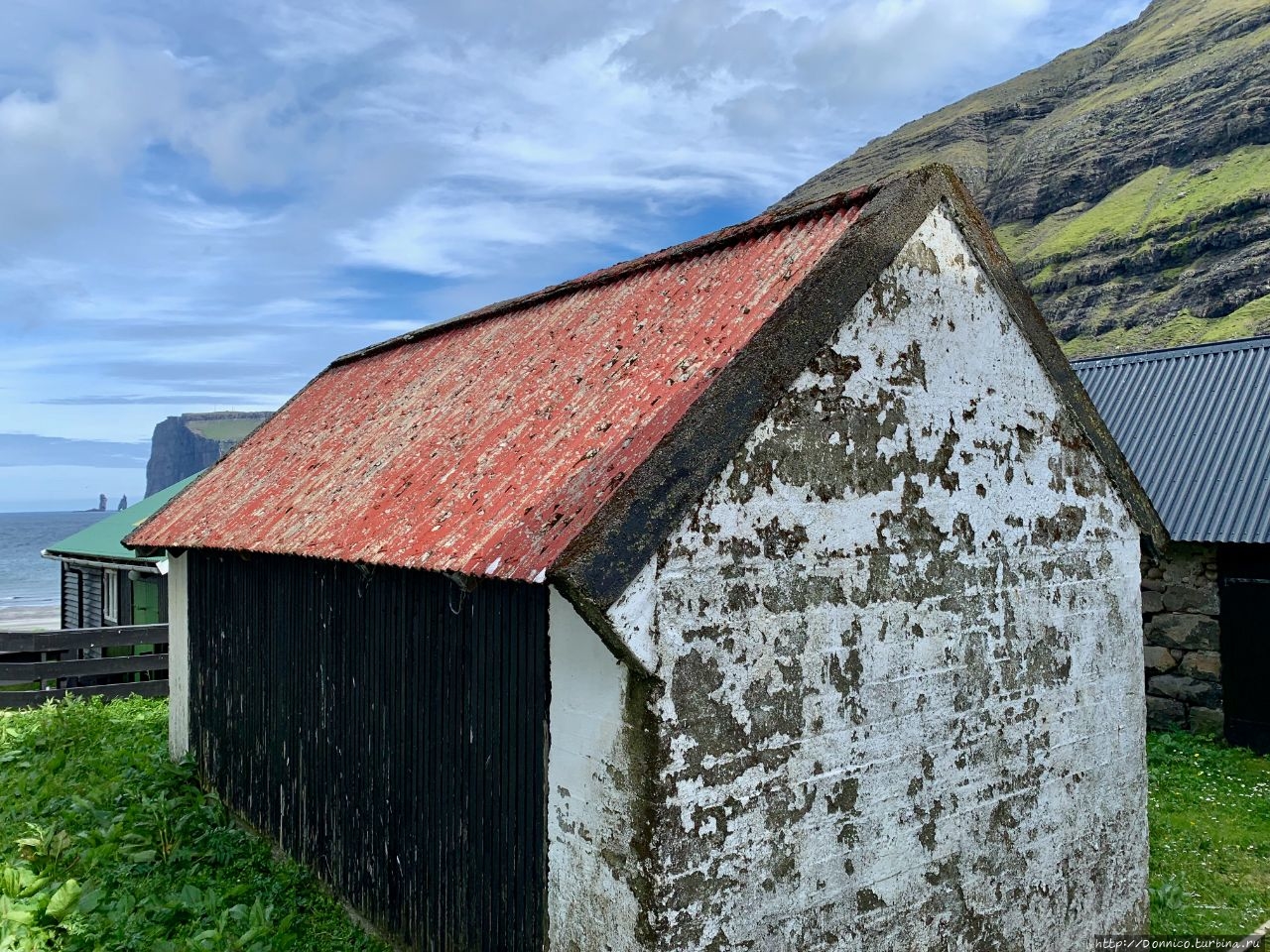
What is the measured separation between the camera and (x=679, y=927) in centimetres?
410

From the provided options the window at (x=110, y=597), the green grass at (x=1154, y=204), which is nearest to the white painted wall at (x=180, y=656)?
the window at (x=110, y=597)

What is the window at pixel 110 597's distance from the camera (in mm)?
19281

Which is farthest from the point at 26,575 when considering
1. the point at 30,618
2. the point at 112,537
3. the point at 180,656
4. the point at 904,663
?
the point at 904,663

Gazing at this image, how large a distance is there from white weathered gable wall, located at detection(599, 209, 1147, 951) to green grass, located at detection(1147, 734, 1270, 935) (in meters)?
1.00

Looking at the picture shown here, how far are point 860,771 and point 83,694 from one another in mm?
12828

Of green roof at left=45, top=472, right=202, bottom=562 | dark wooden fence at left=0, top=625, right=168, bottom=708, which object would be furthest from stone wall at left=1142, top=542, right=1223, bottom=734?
green roof at left=45, top=472, right=202, bottom=562

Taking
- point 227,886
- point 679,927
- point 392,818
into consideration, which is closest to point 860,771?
point 679,927

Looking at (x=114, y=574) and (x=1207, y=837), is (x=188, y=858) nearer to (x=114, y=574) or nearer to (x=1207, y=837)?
(x=1207, y=837)

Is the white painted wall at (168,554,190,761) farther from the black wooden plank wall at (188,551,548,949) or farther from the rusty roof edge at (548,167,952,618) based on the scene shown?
the rusty roof edge at (548,167,952,618)

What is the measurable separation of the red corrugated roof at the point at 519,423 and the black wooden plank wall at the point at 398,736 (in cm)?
38

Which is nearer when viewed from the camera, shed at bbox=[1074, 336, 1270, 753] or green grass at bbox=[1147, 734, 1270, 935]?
green grass at bbox=[1147, 734, 1270, 935]

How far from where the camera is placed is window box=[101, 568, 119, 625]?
19281mm

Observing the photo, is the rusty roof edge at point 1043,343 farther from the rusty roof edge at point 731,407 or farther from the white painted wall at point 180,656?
the white painted wall at point 180,656

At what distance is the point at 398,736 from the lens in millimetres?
6094
